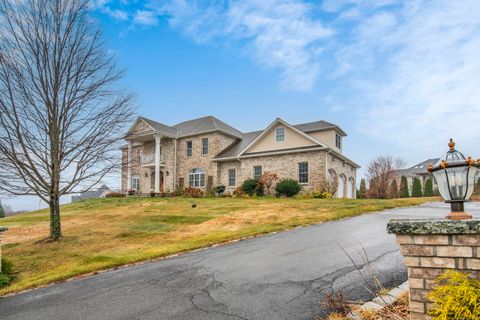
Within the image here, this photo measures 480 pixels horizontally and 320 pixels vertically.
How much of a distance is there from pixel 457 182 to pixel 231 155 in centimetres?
2529

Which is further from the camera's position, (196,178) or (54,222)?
(196,178)

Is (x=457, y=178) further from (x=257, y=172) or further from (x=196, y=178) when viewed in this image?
(x=196, y=178)

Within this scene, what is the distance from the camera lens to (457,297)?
2396 millimetres

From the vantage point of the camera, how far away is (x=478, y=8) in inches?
299

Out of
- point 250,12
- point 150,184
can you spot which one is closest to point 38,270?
point 250,12

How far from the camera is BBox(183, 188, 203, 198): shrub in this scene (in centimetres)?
2738

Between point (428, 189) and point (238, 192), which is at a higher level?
point (238, 192)

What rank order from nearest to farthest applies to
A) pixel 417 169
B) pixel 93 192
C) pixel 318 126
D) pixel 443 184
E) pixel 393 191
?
pixel 443 184
pixel 93 192
pixel 318 126
pixel 393 191
pixel 417 169

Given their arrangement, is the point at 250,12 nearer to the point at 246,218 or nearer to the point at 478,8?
the point at 478,8

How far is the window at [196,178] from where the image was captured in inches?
1165

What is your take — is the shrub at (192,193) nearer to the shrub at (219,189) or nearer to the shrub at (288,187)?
the shrub at (219,189)

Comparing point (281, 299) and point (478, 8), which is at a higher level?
point (478, 8)

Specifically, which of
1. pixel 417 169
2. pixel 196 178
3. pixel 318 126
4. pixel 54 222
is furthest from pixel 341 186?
pixel 417 169

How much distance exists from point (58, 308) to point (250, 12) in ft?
40.4
